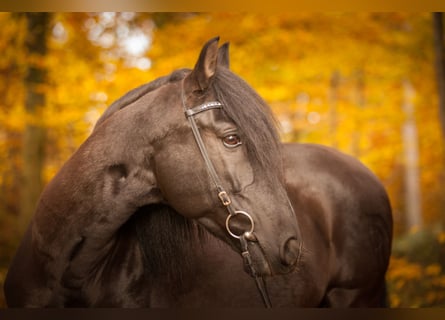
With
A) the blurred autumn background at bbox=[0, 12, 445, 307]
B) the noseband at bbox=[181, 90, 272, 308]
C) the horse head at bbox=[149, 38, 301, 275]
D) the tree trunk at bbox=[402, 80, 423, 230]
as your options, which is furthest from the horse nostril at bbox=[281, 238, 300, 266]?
the tree trunk at bbox=[402, 80, 423, 230]

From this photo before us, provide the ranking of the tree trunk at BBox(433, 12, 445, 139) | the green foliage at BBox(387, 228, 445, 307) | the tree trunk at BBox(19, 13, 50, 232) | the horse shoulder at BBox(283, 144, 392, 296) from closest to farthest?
the horse shoulder at BBox(283, 144, 392, 296)
the tree trunk at BBox(433, 12, 445, 139)
the green foliage at BBox(387, 228, 445, 307)
the tree trunk at BBox(19, 13, 50, 232)

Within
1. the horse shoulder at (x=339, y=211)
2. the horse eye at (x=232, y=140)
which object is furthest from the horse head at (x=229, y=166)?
the horse shoulder at (x=339, y=211)

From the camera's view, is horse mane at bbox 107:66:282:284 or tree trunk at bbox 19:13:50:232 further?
tree trunk at bbox 19:13:50:232

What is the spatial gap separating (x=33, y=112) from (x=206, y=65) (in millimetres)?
3679

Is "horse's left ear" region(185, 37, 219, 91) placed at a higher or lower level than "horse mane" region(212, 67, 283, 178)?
higher

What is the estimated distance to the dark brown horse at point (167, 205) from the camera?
1.56 metres

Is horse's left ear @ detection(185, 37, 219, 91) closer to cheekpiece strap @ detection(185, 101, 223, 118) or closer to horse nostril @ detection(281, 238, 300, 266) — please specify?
cheekpiece strap @ detection(185, 101, 223, 118)

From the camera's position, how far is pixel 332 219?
2.49 meters

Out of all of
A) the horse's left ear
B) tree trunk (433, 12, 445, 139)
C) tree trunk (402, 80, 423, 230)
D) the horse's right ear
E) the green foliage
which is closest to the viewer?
the horse's left ear

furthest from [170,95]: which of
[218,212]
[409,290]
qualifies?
[409,290]

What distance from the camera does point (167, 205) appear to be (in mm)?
1805

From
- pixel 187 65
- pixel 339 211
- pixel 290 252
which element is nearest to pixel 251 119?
pixel 290 252

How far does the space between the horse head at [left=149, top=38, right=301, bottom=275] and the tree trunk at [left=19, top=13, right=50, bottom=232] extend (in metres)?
3.47

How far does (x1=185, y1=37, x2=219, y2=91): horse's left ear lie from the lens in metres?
1.52
